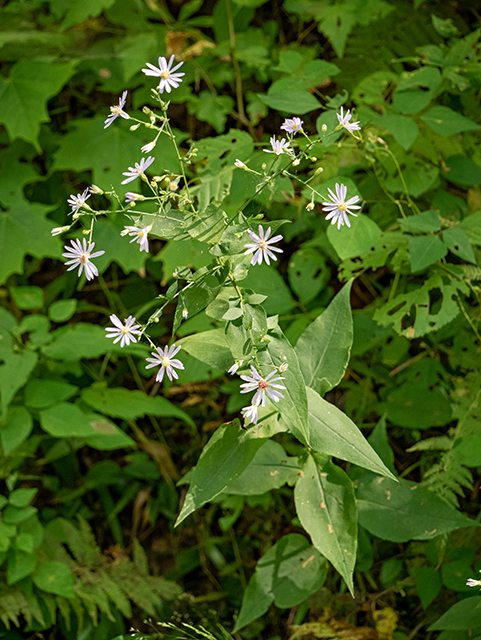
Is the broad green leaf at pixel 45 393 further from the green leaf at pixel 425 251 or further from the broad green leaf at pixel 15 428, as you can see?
the green leaf at pixel 425 251

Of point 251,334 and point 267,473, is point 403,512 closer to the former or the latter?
point 267,473

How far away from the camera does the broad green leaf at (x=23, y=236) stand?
3012 millimetres

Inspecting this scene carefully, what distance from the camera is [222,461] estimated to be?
1.66m

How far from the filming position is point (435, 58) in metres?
2.37

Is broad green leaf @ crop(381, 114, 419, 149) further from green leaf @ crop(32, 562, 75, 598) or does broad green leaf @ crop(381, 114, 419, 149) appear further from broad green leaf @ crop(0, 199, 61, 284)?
green leaf @ crop(32, 562, 75, 598)

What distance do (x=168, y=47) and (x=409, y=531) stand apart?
9.66 ft

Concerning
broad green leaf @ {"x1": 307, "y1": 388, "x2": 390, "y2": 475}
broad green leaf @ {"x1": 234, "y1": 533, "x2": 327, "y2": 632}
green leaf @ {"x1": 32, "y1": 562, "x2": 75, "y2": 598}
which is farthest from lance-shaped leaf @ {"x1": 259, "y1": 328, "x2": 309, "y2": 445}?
green leaf @ {"x1": 32, "y1": 562, "x2": 75, "y2": 598}

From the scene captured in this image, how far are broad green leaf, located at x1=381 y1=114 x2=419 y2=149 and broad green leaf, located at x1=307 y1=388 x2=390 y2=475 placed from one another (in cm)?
126

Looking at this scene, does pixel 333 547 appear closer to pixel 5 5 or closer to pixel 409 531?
pixel 409 531

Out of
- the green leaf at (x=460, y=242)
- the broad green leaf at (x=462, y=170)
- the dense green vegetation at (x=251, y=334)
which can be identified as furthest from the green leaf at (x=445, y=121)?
the green leaf at (x=460, y=242)

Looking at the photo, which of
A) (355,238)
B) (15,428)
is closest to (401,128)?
(355,238)

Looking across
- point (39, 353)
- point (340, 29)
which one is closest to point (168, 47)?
point (340, 29)

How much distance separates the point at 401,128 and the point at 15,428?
7.93 feet

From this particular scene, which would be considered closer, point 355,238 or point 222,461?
point 222,461
